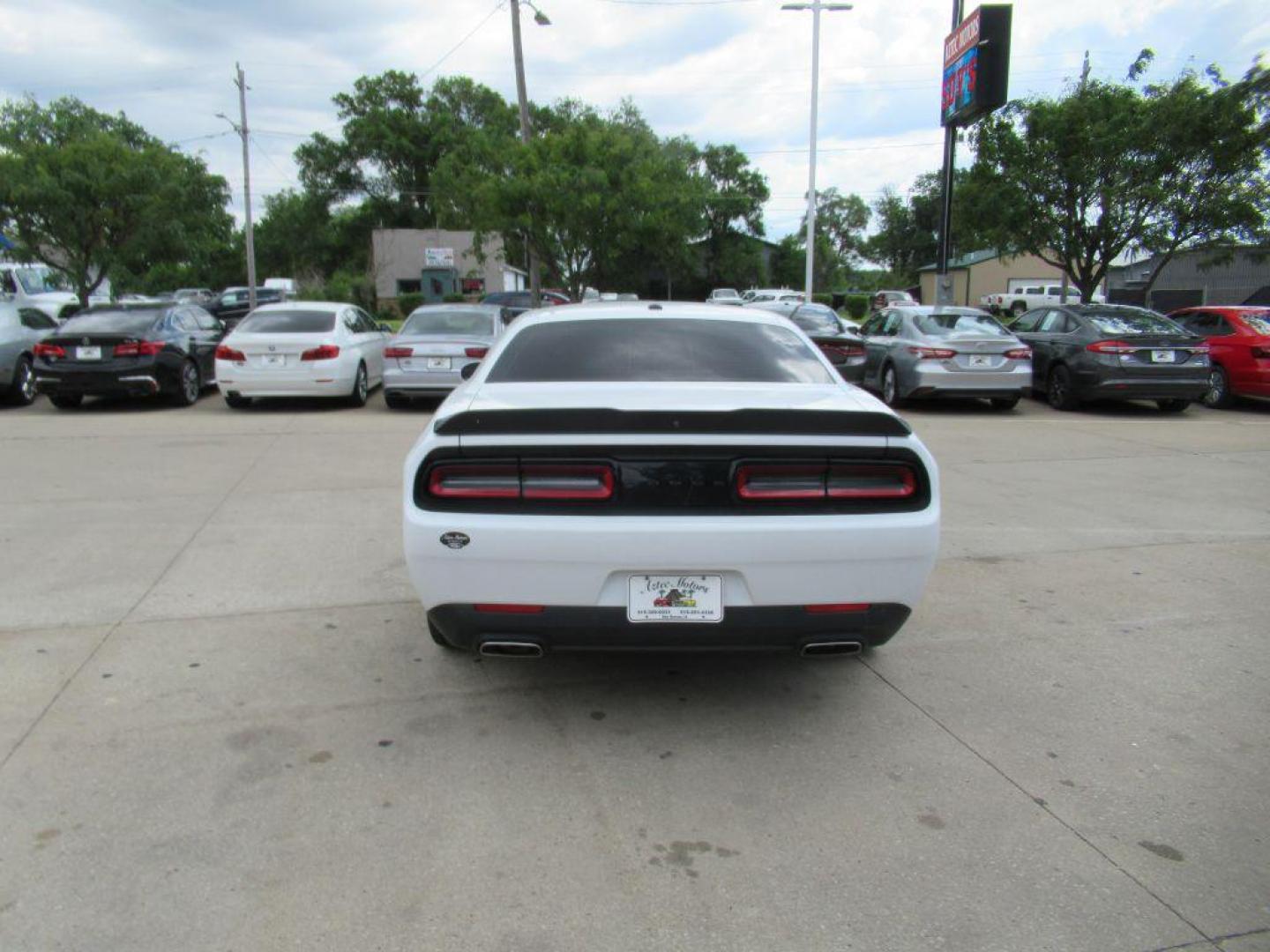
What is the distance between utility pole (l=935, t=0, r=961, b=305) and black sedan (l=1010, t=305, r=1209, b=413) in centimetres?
351

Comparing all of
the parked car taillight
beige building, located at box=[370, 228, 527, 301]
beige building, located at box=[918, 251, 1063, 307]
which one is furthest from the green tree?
beige building, located at box=[918, 251, 1063, 307]

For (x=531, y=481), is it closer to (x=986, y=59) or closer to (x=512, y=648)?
(x=512, y=648)

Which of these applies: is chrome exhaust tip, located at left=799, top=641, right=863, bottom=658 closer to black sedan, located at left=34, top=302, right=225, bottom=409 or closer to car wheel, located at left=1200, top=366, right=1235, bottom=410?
black sedan, located at left=34, top=302, right=225, bottom=409

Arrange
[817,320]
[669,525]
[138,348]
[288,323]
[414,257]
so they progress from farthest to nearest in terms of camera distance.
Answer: [414,257] → [817,320] → [288,323] → [138,348] → [669,525]

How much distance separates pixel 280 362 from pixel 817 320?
8.97m

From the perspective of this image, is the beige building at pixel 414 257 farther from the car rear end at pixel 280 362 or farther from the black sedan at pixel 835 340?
the car rear end at pixel 280 362

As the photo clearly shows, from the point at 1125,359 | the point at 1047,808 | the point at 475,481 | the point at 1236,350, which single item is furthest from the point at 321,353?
the point at 1236,350

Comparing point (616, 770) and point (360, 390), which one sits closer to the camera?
point (616, 770)

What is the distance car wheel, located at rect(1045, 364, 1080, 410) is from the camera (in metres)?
13.3

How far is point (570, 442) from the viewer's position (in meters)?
3.18

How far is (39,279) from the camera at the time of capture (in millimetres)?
23609

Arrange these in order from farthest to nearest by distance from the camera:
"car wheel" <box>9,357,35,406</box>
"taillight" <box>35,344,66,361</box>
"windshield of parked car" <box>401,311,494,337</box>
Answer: "car wheel" <box>9,357,35,406</box> → "windshield of parked car" <box>401,311,494,337</box> → "taillight" <box>35,344,66,361</box>

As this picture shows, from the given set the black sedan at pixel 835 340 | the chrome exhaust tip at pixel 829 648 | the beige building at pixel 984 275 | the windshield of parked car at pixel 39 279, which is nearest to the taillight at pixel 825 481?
the chrome exhaust tip at pixel 829 648

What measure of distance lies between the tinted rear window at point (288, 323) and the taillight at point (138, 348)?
3.55ft
